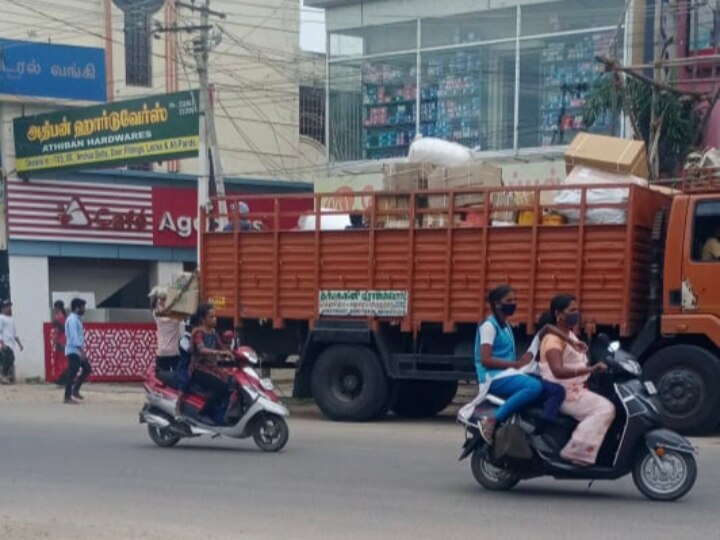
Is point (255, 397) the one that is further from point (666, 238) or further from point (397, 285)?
point (666, 238)

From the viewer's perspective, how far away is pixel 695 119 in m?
22.2

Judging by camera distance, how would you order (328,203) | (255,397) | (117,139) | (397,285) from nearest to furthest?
(255,397), (397,285), (328,203), (117,139)

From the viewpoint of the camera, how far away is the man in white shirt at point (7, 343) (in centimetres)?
2555

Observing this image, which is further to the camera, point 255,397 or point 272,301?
point 272,301

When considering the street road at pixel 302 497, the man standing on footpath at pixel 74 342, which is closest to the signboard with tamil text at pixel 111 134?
the man standing on footpath at pixel 74 342

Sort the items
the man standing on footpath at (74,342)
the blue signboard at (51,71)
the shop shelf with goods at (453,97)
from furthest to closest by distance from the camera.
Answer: the blue signboard at (51,71) < the shop shelf with goods at (453,97) < the man standing on footpath at (74,342)

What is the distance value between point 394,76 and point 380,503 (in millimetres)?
17802

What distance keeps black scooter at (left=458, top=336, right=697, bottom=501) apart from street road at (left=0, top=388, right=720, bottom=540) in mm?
197

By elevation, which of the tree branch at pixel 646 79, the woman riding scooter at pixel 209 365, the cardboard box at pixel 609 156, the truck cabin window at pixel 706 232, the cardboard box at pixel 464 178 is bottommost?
the woman riding scooter at pixel 209 365

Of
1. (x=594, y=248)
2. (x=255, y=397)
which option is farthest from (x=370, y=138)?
(x=255, y=397)

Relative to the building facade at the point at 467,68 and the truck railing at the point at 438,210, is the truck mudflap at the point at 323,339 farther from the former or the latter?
the building facade at the point at 467,68

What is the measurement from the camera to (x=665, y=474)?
9.95 meters

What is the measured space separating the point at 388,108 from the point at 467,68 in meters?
1.99

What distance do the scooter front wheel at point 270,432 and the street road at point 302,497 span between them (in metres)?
0.14
